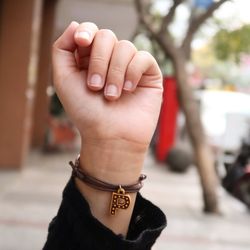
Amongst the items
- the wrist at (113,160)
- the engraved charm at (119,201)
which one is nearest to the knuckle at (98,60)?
the wrist at (113,160)

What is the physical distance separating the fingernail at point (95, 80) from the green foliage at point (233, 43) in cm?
638

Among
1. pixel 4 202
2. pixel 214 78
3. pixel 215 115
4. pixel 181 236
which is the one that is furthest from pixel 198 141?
pixel 214 78

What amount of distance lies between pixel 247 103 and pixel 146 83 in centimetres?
1516

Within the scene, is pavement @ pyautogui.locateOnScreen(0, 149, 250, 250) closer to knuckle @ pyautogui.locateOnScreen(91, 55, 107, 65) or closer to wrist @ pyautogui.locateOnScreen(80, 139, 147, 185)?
wrist @ pyautogui.locateOnScreen(80, 139, 147, 185)

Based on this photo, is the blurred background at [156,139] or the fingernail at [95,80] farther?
the blurred background at [156,139]

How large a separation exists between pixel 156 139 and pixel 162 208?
5.80 meters

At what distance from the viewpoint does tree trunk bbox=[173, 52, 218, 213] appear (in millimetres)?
7090

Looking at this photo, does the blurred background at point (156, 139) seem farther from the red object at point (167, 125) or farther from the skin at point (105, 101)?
the skin at point (105, 101)

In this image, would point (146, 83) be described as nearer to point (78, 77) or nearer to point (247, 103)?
point (78, 77)

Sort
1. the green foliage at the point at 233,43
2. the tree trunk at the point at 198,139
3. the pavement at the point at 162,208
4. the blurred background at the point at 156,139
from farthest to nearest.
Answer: the green foliage at the point at 233,43, the tree trunk at the point at 198,139, the blurred background at the point at 156,139, the pavement at the point at 162,208

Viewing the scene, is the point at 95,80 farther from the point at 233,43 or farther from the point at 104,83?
the point at 233,43

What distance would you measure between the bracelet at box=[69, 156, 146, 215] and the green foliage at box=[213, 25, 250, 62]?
20.7ft

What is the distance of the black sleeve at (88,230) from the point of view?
1.14 metres

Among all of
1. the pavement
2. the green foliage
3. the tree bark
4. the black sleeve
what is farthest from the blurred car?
the black sleeve
